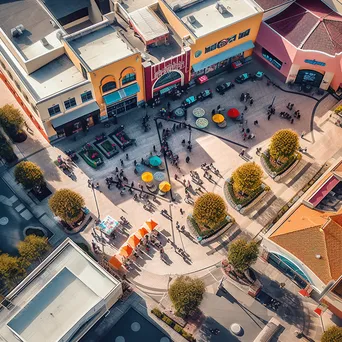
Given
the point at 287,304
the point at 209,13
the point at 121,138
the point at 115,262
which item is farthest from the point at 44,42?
the point at 287,304

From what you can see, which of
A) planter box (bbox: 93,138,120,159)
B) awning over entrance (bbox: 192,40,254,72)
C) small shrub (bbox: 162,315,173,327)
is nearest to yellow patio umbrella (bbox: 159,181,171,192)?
planter box (bbox: 93,138,120,159)

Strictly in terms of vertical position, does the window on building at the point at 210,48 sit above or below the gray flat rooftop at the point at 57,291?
above

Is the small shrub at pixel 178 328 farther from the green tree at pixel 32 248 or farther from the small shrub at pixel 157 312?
the green tree at pixel 32 248

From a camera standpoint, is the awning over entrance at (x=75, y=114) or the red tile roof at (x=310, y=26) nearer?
the awning over entrance at (x=75, y=114)

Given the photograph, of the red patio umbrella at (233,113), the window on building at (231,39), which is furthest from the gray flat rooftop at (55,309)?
the window on building at (231,39)

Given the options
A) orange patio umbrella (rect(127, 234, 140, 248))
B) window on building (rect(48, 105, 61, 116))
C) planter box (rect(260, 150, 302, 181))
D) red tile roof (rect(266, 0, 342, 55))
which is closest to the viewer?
orange patio umbrella (rect(127, 234, 140, 248))

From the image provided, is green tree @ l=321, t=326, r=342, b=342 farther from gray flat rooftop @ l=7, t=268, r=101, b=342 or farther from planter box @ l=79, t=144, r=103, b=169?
planter box @ l=79, t=144, r=103, b=169
